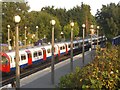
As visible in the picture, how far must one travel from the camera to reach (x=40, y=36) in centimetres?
6988

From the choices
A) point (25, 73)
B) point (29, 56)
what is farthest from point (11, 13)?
point (25, 73)

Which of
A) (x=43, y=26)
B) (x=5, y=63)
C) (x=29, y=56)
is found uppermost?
(x=43, y=26)

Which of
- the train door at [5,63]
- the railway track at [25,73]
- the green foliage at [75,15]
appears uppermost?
the green foliage at [75,15]

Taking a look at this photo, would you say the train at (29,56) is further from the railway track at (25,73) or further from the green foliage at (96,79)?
the green foliage at (96,79)

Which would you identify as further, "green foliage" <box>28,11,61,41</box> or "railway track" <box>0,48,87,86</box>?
"green foliage" <box>28,11,61,41</box>

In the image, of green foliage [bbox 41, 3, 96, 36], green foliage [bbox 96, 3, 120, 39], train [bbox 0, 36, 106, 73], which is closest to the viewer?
train [bbox 0, 36, 106, 73]

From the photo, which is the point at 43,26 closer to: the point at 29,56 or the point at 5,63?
the point at 29,56

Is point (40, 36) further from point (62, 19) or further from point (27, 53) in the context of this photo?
point (27, 53)

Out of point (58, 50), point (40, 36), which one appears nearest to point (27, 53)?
point (58, 50)

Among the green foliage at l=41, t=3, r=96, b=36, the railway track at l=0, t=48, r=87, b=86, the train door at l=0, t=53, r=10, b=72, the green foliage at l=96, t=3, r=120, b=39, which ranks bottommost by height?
the railway track at l=0, t=48, r=87, b=86

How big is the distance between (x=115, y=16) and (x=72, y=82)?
4504 centimetres

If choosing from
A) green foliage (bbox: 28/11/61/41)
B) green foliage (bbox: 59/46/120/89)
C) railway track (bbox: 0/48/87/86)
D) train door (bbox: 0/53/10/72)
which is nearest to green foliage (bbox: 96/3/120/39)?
railway track (bbox: 0/48/87/86)

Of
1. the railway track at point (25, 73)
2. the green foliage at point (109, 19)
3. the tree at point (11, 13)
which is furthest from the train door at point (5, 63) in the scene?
the tree at point (11, 13)

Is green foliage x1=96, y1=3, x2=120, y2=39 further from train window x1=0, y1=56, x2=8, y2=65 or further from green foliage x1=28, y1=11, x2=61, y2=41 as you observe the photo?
train window x1=0, y1=56, x2=8, y2=65
